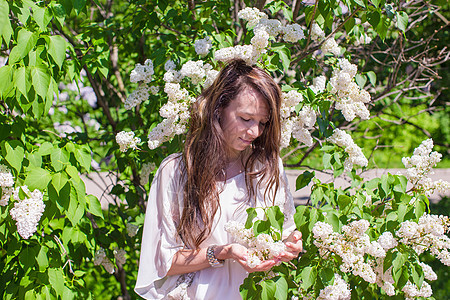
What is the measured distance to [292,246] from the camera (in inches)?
70.6

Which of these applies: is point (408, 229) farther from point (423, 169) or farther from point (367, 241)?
point (423, 169)

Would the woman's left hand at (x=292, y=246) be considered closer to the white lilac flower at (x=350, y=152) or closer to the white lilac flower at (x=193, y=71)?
the white lilac flower at (x=350, y=152)

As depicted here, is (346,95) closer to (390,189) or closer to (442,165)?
(390,189)

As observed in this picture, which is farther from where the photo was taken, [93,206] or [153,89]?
[153,89]

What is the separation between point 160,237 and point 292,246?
479 millimetres

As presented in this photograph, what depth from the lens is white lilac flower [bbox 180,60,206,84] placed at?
2176 mm

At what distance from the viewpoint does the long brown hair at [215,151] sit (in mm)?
1849

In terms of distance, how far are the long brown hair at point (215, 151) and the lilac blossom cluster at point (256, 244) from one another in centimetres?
21

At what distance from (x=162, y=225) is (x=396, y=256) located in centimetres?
84

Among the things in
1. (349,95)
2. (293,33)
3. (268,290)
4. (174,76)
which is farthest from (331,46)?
(268,290)

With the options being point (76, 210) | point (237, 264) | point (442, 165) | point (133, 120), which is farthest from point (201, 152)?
point (442, 165)

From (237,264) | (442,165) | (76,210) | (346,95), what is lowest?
(442,165)

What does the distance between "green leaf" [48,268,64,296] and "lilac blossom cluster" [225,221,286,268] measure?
3.11 ft

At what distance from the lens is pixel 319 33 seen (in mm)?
2512
